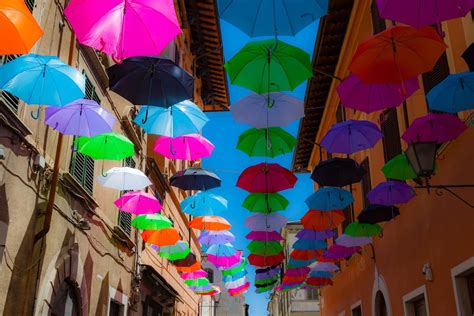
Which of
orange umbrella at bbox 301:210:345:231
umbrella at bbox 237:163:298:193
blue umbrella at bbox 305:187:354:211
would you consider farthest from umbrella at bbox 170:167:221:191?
orange umbrella at bbox 301:210:345:231

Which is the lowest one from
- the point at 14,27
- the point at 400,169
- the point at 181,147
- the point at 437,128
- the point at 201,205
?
the point at 14,27

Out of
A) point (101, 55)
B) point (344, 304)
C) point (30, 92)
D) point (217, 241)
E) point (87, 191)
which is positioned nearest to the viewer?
point (30, 92)

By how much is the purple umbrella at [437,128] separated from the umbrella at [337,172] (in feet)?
10.1

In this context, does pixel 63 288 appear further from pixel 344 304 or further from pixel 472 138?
pixel 344 304

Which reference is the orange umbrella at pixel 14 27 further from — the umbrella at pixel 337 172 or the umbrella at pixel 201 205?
the umbrella at pixel 201 205

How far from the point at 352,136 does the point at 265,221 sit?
521 centimetres

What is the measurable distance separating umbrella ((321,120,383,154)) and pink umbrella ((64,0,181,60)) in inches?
199

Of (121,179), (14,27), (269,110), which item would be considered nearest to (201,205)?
(121,179)

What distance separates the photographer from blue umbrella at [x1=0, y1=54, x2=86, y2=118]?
7.48 m

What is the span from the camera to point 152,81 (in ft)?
28.1

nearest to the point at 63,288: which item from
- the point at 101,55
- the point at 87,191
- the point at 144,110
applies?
the point at 87,191

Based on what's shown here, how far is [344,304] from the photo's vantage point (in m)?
20.4

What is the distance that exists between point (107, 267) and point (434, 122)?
28.3 ft

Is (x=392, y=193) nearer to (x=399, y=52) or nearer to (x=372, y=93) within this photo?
(x=372, y=93)
